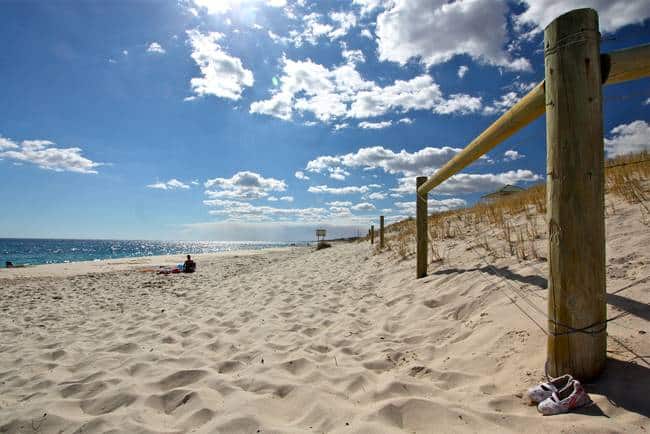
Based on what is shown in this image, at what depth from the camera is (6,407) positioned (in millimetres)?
2004

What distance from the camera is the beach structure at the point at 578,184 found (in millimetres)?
1460

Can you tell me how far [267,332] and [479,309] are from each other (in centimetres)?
197

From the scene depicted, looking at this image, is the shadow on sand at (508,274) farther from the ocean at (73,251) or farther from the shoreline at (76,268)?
the ocean at (73,251)

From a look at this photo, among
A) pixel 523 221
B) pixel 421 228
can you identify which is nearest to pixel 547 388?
pixel 421 228

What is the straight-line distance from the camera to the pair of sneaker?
1373mm

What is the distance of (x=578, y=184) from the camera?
146 cm

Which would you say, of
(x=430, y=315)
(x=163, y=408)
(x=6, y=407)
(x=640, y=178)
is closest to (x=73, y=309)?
→ (x=6, y=407)

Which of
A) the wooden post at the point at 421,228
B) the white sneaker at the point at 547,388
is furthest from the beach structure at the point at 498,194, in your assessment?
the white sneaker at the point at 547,388

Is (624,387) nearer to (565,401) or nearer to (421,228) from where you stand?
(565,401)

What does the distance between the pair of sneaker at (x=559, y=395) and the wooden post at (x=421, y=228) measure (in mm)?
3058

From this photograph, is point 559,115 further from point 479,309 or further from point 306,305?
point 306,305

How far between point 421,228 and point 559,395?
3.45 metres

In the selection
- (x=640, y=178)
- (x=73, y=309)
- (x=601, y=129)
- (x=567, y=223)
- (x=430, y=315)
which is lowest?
(x=73, y=309)

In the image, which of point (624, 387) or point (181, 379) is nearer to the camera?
point (624, 387)
